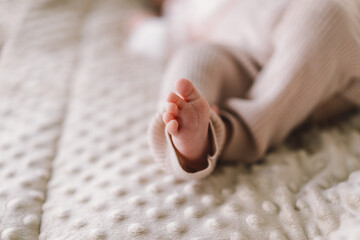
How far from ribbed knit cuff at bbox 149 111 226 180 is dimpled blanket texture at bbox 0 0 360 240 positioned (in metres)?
0.03

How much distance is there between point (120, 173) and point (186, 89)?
0.63ft

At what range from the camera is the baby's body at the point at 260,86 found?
0.47 m

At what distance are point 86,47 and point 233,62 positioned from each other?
1.55 feet

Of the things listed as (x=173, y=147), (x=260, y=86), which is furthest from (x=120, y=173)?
(x=260, y=86)

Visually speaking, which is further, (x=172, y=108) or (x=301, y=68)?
(x=301, y=68)

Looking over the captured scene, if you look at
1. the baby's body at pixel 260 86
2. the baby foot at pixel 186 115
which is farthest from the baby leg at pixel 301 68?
the baby foot at pixel 186 115

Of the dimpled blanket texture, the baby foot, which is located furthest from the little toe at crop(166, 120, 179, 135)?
the dimpled blanket texture

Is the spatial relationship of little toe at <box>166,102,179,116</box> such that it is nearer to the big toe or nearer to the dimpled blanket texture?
the big toe

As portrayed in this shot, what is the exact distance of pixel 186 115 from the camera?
444mm

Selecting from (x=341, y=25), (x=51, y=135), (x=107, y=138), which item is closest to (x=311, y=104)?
(x=341, y=25)

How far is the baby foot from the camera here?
0.44 meters

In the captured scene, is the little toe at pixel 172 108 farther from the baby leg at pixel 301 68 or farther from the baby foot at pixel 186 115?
the baby leg at pixel 301 68

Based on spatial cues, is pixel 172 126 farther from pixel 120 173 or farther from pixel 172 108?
pixel 120 173

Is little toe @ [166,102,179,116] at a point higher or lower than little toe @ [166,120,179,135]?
higher
